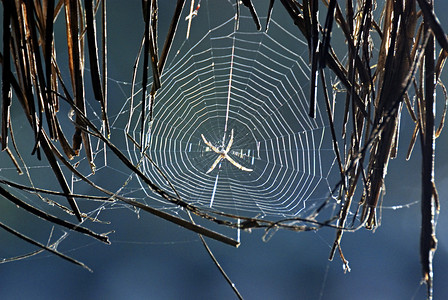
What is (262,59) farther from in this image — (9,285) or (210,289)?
(9,285)

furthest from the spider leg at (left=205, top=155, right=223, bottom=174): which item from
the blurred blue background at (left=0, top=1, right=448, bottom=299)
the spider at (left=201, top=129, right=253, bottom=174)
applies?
the blurred blue background at (left=0, top=1, right=448, bottom=299)

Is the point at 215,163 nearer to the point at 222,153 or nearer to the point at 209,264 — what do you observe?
the point at 222,153

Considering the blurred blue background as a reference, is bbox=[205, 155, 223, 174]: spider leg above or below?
above

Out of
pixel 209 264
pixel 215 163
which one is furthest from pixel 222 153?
pixel 209 264

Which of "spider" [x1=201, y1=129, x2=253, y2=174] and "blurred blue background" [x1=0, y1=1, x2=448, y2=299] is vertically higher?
"spider" [x1=201, y1=129, x2=253, y2=174]

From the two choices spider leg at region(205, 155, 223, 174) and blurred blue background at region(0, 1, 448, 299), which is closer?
spider leg at region(205, 155, 223, 174)

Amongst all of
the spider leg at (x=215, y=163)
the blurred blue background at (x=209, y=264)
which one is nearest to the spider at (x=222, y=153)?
the spider leg at (x=215, y=163)

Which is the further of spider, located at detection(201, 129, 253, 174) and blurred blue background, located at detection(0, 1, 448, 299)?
blurred blue background, located at detection(0, 1, 448, 299)

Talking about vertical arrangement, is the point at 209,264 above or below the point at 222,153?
below

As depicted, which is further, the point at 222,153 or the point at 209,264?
the point at 209,264

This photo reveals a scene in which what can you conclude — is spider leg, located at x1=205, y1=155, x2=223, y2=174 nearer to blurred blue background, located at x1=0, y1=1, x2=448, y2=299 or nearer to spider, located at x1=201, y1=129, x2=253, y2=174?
spider, located at x1=201, y1=129, x2=253, y2=174

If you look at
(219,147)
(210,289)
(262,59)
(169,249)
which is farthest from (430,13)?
(169,249)

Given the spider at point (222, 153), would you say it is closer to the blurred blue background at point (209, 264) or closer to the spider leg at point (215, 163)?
the spider leg at point (215, 163)
